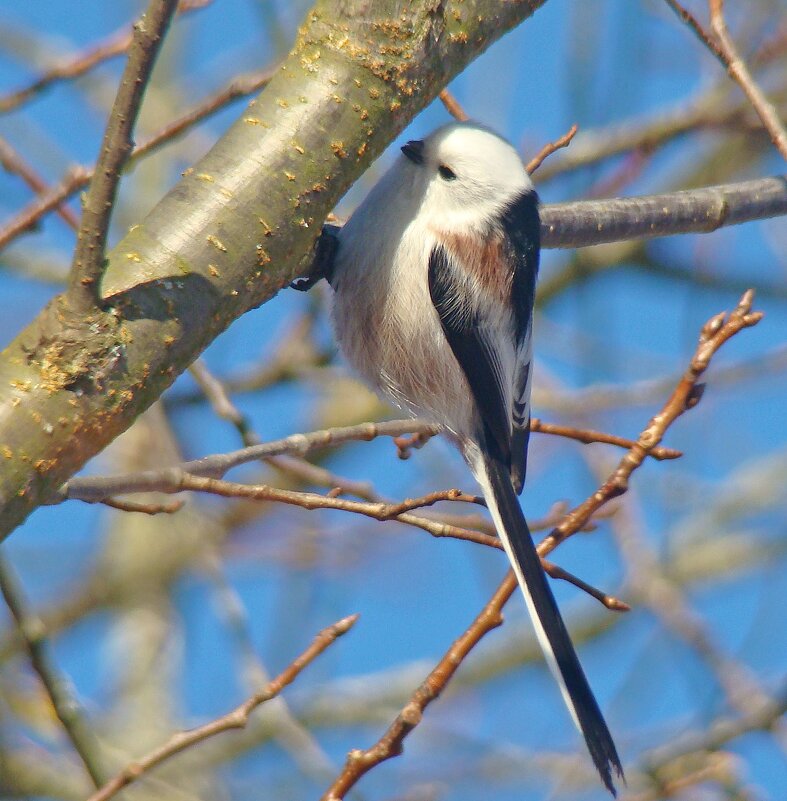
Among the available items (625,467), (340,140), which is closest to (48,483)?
(340,140)

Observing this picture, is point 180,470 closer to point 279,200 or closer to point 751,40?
point 279,200

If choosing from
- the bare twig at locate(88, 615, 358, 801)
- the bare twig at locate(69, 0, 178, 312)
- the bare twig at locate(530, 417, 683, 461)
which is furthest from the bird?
the bare twig at locate(69, 0, 178, 312)

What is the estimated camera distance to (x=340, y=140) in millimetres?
1382

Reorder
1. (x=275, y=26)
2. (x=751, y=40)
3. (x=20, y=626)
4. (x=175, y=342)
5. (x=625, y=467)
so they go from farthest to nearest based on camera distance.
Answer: (x=751, y=40) → (x=275, y=26) → (x=20, y=626) → (x=625, y=467) → (x=175, y=342)

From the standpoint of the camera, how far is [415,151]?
2137 millimetres

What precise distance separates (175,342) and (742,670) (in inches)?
72.7

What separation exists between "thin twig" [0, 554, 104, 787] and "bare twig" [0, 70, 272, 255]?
540mm

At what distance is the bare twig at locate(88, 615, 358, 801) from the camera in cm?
130

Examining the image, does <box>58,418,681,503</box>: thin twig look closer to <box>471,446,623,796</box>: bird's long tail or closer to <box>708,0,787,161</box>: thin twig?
<box>471,446,623,796</box>: bird's long tail

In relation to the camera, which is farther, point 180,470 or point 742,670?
point 742,670

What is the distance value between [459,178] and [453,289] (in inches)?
9.1

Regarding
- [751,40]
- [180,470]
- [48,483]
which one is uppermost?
[751,40]

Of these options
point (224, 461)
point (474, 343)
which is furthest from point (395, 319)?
point (224, 461)

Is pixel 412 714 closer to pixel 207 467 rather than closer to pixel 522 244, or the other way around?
pixel 207 467
